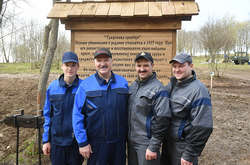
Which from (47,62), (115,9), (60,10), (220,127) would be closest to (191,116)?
(115,9)

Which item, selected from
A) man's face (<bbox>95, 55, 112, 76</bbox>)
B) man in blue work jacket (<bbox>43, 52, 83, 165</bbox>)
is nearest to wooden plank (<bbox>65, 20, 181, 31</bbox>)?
man in blue work jacket (<bbox>43, 52, 83, 165</bbox>)

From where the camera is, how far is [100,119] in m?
2.20

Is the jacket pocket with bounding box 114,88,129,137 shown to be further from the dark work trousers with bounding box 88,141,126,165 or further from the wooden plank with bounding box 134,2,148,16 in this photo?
the wooden plank with bounding box 134,2,148,16

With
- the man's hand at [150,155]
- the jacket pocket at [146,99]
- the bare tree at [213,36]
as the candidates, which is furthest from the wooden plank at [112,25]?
the bare tree at [213,36]

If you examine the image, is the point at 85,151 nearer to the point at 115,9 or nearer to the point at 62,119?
the point at 62,119

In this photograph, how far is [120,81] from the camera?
2365 millimetres

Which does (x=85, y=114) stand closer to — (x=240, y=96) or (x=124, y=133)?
(x=124, y=133)

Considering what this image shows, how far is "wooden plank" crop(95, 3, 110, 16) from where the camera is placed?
9.59 feet

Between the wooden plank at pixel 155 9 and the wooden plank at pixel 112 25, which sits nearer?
the wooden plank at pixel 155 9

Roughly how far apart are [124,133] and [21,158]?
366cm

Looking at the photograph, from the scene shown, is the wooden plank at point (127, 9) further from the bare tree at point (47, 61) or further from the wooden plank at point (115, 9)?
the bare tree at point (47, 61)

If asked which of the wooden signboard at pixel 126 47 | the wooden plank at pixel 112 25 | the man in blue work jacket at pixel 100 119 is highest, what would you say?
the wooden plank at pixel 112 25

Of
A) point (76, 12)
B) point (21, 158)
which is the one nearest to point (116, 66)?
point (76, 12)

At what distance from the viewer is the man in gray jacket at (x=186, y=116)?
1.96 metres
